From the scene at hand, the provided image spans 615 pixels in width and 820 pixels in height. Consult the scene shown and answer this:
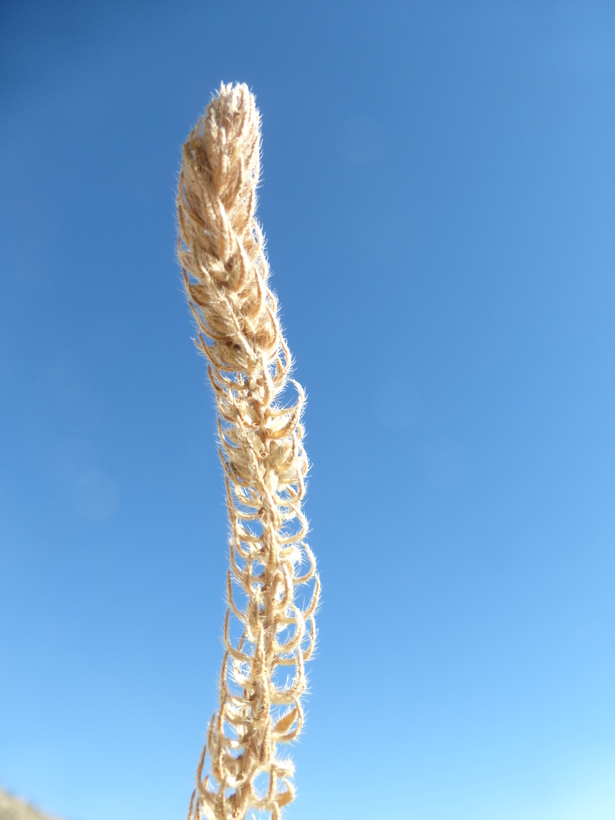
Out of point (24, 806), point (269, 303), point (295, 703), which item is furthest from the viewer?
point (269, 303)

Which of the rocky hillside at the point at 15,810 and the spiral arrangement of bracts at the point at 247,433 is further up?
the spiral arrangement of bracts at the point at 247,433

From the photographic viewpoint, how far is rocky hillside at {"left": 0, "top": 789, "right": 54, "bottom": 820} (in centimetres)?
176

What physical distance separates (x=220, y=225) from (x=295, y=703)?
2789mm

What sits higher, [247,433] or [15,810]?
[247,433]

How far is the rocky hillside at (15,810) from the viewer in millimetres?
1760

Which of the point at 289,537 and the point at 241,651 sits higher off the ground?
the point at 289,537

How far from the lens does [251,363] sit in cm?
348

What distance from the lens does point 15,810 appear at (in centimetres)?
181

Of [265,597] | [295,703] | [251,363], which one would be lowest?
[295,703]

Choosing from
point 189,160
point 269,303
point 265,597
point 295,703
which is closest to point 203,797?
point 295,703

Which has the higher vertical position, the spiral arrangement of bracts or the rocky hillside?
the spiral arrangement of bracts

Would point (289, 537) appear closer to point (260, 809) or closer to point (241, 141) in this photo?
point (260, 809)

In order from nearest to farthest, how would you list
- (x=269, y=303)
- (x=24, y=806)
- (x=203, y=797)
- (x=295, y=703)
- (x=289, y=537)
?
(x=24, y=806), (x=203, y=797), (x=295, y=703), (x=289, y=537), (x=269, y=303)

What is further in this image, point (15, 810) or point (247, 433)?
point (247, 433)
